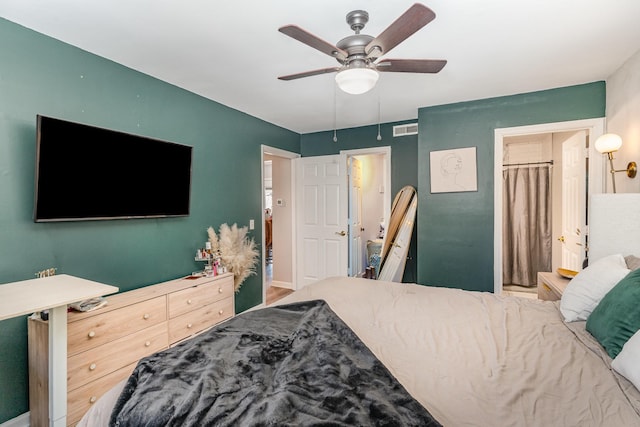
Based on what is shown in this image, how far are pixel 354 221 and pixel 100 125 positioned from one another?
11.2ft

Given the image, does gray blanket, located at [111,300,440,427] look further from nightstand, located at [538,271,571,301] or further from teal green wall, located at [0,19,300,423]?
nightstand, located at [538,271,571,301]

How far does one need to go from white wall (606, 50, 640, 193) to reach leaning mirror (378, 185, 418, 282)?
76.2 inches

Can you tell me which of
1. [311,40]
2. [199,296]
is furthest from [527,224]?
[199,296]

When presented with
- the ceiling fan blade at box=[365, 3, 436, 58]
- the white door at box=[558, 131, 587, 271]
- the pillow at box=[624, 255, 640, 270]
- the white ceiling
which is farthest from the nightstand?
the ceiling fan blade at box=[365, 3, 436, 58]

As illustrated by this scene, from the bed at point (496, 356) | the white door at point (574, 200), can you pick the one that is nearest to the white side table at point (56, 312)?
the bed at point (496, 356)

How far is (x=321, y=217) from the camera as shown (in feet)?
15.3

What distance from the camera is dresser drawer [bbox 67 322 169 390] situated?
1853 millimetres

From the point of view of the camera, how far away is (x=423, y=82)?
287 centimetres

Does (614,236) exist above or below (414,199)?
below

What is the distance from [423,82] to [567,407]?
2.65 meters

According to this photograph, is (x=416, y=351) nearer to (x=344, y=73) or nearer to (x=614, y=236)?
(x=344, y=73)

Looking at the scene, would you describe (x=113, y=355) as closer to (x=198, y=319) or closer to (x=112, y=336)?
(x=112, y=336)

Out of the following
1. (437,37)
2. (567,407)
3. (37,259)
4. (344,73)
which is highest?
(437,37)

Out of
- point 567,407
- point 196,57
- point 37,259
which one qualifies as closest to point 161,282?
point 37,259
